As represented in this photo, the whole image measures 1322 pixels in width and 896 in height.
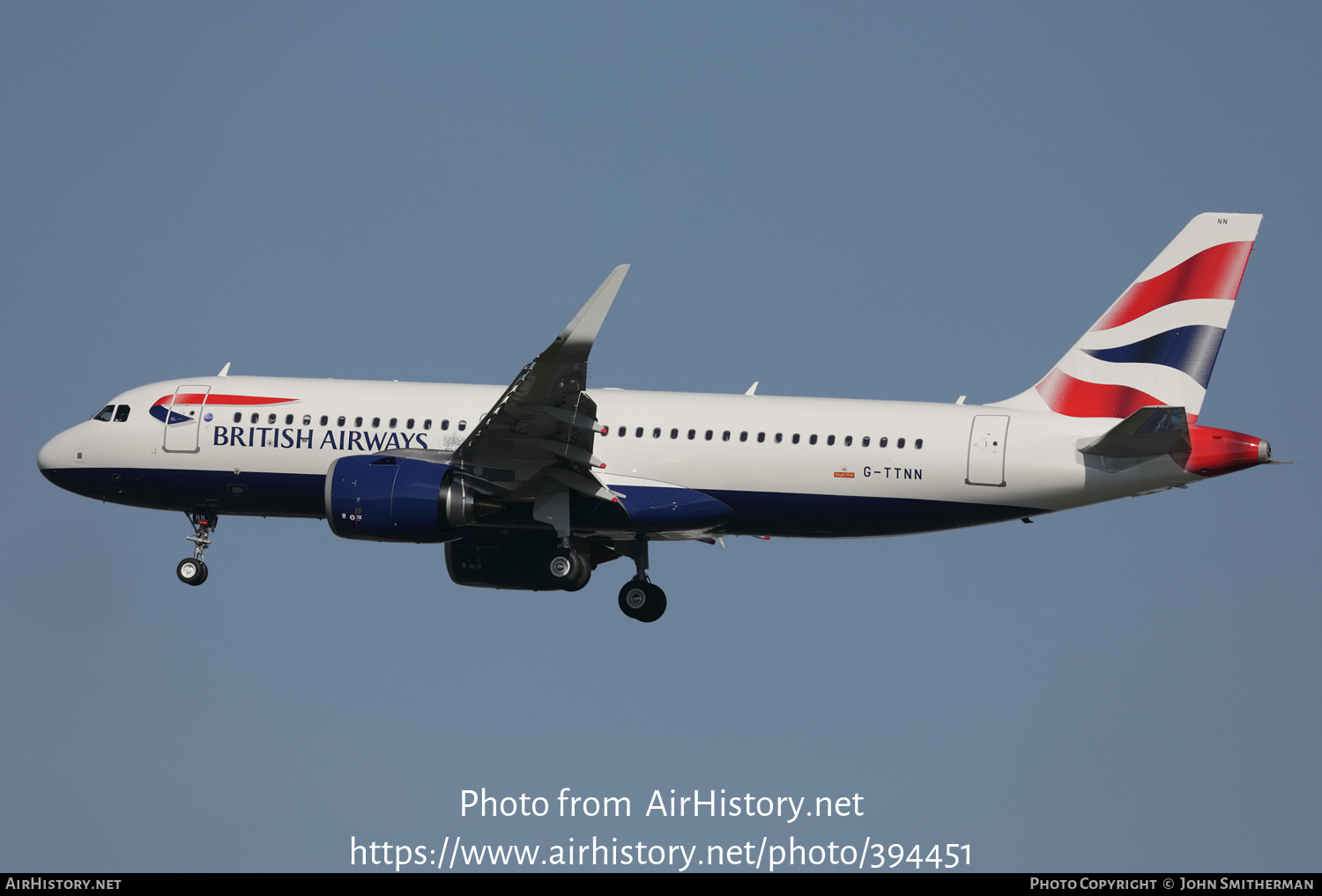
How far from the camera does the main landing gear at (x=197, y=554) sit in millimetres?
41719

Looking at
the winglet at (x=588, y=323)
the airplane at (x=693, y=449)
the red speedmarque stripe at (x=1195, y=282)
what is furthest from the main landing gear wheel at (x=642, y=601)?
the red speedmarque stripe at (x=1195, y=282)

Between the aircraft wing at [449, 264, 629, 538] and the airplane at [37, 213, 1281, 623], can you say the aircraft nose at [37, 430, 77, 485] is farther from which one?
the aircraft wing at [449, 264, 629, 538]

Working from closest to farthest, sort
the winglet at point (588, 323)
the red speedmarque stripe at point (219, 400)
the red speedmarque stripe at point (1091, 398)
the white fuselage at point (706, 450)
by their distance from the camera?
the winglet at point (588, 323) < the white fuselage at point (706, 450) < the red speedmarque stripe at point (1091, 398) < the red speedmarque stripe at point (219, 400)

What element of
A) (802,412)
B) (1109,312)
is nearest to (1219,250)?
(1109,312)

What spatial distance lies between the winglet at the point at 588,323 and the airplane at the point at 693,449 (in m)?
1.14

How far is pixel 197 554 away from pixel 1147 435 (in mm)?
23870

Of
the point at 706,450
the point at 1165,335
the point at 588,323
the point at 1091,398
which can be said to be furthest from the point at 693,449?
the point at 1165,335

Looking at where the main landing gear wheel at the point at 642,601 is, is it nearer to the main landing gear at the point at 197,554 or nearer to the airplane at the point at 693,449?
the airplane at the point at 693,449

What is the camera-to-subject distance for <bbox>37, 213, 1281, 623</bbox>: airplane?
36.7 meters

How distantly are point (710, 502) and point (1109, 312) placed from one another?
11.0 meters

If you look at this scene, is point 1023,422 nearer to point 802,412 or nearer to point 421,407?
point 802,412

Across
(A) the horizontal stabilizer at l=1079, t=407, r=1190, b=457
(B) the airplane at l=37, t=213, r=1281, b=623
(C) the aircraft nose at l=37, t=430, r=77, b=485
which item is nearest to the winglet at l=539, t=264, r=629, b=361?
(B) the airplane at l=37, t=213, r=1281, b=623

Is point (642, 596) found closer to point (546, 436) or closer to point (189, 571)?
point (546, 436)

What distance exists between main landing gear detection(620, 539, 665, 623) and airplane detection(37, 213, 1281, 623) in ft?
1.66
